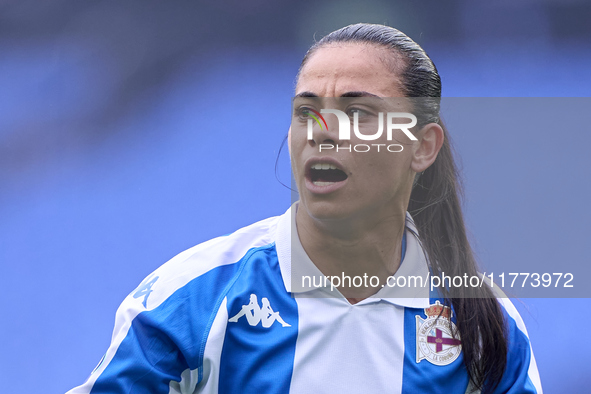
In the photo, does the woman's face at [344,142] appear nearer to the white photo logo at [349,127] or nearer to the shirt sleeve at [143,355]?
the white photo logo at [349,127]

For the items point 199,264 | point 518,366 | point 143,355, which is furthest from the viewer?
point 518,366

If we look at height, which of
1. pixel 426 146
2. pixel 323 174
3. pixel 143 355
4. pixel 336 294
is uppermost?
pixel 426 146


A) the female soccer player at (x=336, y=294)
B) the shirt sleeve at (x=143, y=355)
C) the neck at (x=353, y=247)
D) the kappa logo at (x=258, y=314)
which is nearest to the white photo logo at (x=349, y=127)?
the female soccer player at (x=336, y=294)

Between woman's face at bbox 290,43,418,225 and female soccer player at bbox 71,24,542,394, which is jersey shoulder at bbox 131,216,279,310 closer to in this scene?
female soccer player at bbox 71,24,542,394

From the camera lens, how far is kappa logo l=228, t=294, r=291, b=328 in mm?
1045

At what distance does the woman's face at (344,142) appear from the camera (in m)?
1.10

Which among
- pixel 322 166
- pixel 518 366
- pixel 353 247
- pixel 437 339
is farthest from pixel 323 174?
pixel 518 366

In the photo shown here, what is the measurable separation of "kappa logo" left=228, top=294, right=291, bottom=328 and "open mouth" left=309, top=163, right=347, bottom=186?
0.26m

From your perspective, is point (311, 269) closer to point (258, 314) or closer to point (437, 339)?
point (258, 314)

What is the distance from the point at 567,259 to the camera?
1.46 metres

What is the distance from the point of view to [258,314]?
1060mm

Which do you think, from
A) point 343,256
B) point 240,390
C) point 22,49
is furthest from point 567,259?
point 22,49

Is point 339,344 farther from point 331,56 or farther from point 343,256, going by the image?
point 331,56

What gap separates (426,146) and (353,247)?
29 cm
